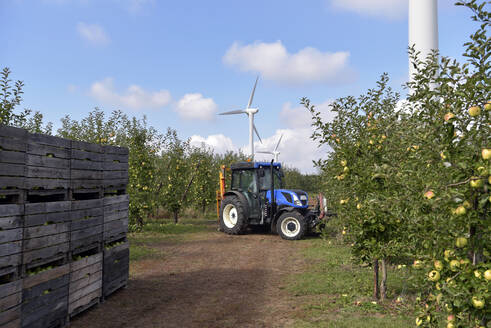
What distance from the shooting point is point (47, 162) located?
15.5 ft

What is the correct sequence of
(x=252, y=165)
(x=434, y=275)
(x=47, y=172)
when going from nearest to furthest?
(x=434, y=275), (x=47, y=172), (x=252, y=165)

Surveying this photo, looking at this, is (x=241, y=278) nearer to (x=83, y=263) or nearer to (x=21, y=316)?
(x=83, y=263)

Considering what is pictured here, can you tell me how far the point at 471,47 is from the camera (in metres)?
2.65

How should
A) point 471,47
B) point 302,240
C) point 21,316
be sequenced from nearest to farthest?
point 471,47, point 21,316, point 302,240

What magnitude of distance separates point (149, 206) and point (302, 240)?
586 cm

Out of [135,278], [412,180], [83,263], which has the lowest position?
[135,278]

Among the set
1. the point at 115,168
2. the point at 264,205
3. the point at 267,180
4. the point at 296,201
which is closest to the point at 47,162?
the point at 115,168

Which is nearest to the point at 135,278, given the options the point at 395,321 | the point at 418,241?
the point at 395,321

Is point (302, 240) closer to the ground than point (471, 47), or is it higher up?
closer to the ground

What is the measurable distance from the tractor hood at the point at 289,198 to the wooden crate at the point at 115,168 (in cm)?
735

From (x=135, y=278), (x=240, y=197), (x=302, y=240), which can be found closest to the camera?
(x=135, y=278)

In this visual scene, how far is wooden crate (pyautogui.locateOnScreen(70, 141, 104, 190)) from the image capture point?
531cm

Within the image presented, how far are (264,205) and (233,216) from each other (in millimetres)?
1591

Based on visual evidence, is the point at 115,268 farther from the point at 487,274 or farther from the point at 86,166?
the point at 487,274
